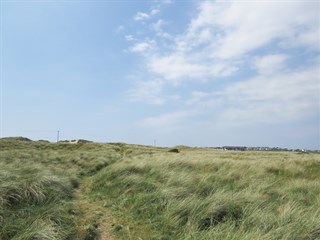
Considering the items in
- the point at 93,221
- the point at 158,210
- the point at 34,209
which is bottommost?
the point at 93,221

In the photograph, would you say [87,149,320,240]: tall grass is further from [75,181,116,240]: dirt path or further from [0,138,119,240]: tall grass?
[0,138,119,240]: tall grass

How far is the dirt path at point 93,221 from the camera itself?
6215 mm

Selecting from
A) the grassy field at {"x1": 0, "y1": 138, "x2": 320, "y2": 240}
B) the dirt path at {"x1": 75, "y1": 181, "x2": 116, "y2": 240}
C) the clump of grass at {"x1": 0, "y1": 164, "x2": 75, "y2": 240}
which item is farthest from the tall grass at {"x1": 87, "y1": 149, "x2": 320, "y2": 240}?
the clump of grass at {"x1": 0, "y1": 164, "x2": 75, "y2": 240}

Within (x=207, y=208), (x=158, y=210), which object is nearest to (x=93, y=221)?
(x=158, y=210)

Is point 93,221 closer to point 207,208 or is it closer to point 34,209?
point 34,209

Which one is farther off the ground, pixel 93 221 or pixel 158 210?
pixel 158 210

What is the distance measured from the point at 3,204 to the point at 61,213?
1.24 meters

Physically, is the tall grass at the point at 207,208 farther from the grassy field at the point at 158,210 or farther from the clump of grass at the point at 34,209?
the clump of grass at the point at 34,209

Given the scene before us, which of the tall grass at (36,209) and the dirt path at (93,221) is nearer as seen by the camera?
the tall grass at (36,209)

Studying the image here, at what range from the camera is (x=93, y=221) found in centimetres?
696

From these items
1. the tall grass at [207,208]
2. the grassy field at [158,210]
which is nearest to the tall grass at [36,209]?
the grassy field at [158,210]

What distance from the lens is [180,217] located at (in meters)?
6.75

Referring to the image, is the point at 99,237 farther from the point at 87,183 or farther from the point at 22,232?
the point at 87,183

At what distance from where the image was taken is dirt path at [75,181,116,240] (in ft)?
20.4
